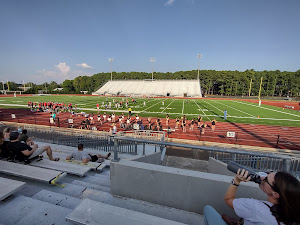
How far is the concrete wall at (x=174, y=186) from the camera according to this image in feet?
8.48

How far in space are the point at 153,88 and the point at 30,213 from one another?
8628 cm

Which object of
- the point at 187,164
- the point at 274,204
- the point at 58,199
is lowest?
the point at 187,164

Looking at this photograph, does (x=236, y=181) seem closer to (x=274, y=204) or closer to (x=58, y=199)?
(x=274, y=204)

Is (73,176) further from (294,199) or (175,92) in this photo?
(175,92)

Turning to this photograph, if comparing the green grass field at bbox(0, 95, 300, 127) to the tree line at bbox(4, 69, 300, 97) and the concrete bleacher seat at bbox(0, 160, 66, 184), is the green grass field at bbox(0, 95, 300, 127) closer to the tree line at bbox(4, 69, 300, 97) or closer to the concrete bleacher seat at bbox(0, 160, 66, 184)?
the concrete bleacher seat at bbox(0, 160, 66, 184)

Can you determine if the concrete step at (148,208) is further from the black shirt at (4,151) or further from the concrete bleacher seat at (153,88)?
the concrete bleacher seat at (153,88)

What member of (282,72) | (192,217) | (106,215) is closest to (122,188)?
(106,215)

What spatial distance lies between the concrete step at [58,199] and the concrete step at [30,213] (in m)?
0.23

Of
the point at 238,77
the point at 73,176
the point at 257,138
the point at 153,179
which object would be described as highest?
the point at 238,77

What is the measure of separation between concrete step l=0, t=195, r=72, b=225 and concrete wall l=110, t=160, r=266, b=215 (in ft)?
3.32

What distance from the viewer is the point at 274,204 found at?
5.47 ft

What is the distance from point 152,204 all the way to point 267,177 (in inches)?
79.1

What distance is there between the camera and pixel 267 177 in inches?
67.3

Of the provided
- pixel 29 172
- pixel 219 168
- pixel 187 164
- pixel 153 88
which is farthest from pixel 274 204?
pixel 153 88
